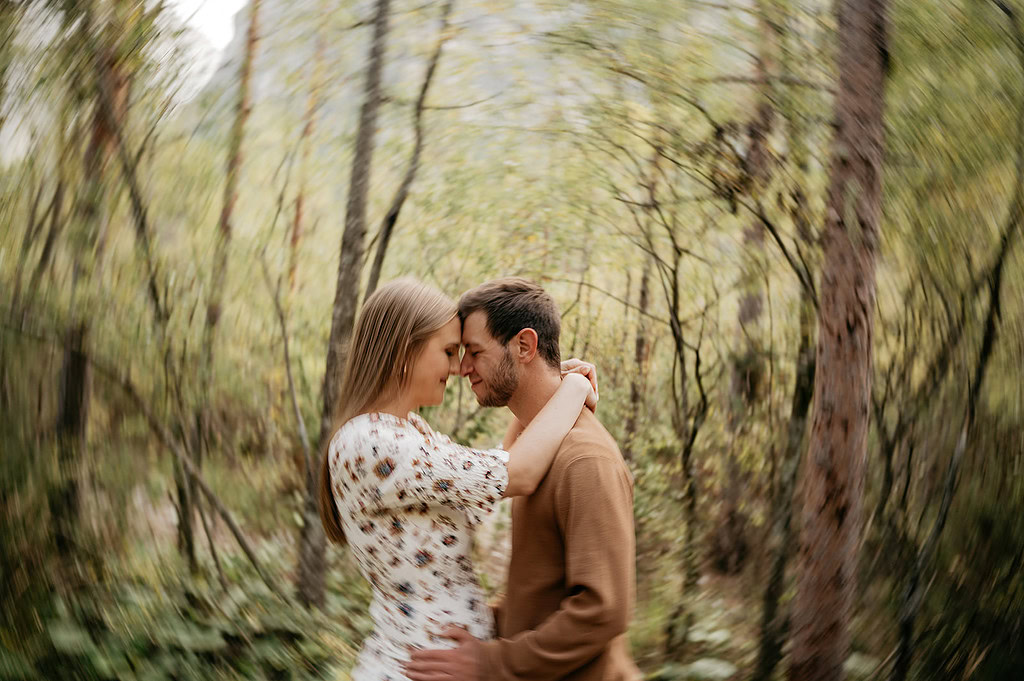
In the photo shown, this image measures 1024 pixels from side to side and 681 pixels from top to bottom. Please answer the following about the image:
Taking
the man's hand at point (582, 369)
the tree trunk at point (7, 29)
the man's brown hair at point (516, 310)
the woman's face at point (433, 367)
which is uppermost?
the tree trunk at point (7, 29)

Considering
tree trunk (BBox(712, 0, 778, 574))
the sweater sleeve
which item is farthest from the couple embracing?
tree trunk (BBox(712, 0, 778, 574))

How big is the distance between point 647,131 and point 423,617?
14.4 ft

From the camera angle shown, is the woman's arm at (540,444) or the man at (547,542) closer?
the man at (547,542)

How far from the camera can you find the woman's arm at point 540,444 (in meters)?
2.26

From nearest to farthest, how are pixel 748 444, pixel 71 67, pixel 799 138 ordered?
pixel 71 67, pixel 799 138, pixel 748 444

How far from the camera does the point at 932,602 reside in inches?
156

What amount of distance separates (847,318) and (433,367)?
89.6 inches

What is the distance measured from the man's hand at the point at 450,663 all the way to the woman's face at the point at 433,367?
2.42 feet

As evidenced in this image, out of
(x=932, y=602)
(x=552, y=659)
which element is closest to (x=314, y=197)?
(x=552, y=659)

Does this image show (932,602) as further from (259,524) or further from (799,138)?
(259,524)

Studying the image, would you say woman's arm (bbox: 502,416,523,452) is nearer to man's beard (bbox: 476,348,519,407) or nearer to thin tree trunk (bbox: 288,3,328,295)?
man's beard (bbox: 476,348,519,407)

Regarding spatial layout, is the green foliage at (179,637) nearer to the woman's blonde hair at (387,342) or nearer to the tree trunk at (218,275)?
the tree trunk at (218,275)

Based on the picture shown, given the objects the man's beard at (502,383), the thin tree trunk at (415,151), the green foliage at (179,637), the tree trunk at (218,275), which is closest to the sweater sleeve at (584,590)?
the man's beard at (502,383)

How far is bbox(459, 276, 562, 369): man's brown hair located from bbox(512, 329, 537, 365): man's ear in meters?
0.02
